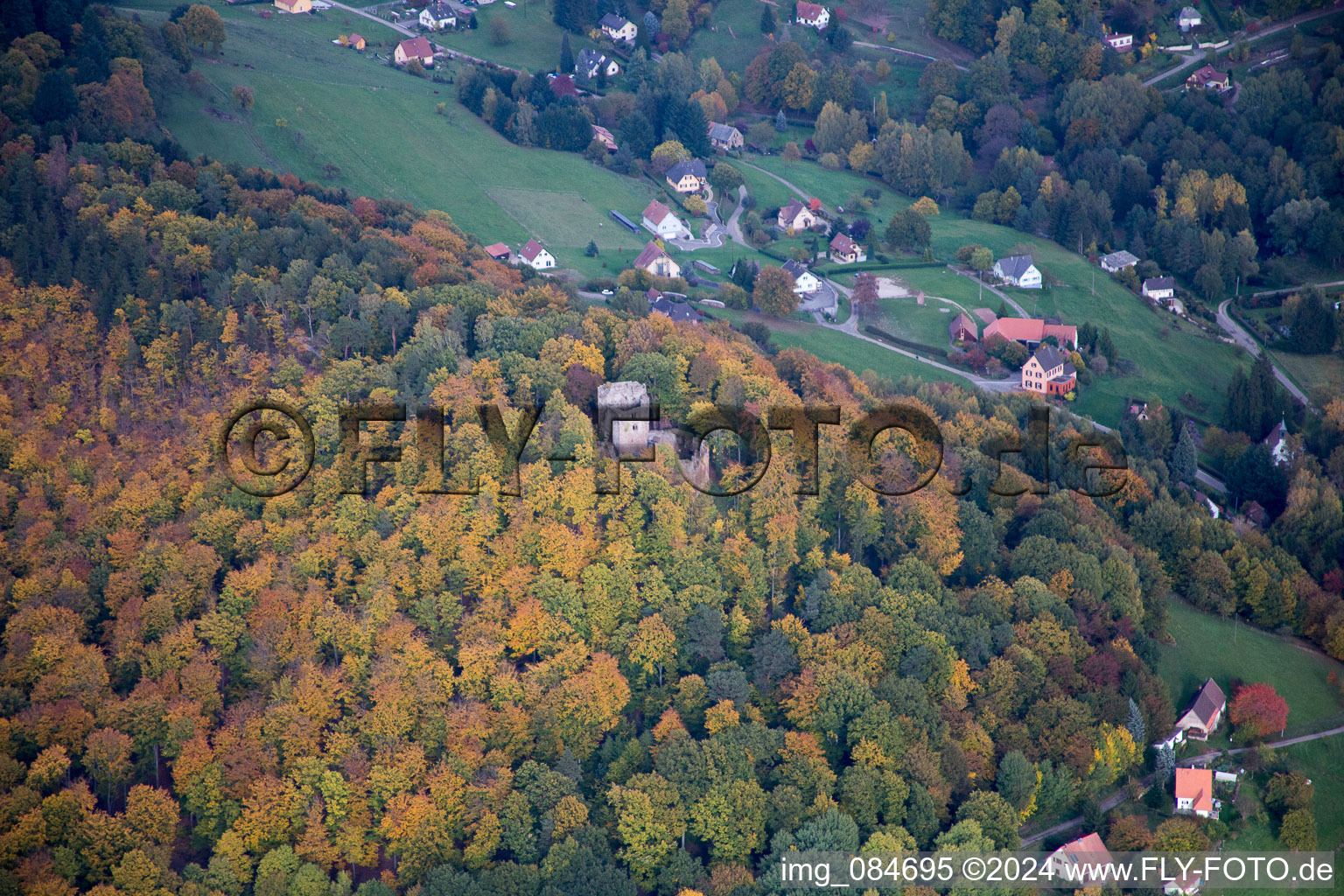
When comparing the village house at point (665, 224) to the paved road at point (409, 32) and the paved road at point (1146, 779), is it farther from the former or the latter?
the paved road at point (1146, 779)

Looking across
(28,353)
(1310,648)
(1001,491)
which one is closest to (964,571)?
(1001,491)

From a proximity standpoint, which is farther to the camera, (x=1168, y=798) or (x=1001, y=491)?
(x=1001, y=491)

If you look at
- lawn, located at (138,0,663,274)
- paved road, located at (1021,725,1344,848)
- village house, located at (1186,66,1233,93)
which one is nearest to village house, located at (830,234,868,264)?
lawn, located at (138,0,663,274)

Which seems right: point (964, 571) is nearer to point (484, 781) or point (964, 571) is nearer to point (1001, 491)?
point (1001, 491)

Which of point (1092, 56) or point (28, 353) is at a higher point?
point (1092, 56)

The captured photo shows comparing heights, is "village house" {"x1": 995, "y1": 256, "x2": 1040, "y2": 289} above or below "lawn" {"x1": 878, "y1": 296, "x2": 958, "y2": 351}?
above

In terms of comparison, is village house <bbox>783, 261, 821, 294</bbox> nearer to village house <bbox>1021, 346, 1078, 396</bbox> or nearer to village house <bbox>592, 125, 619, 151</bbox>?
village house <bbox>1021, 346, 1078, 396</bbox>

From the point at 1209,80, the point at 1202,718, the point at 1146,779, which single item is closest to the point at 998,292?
the point at 1209,80
